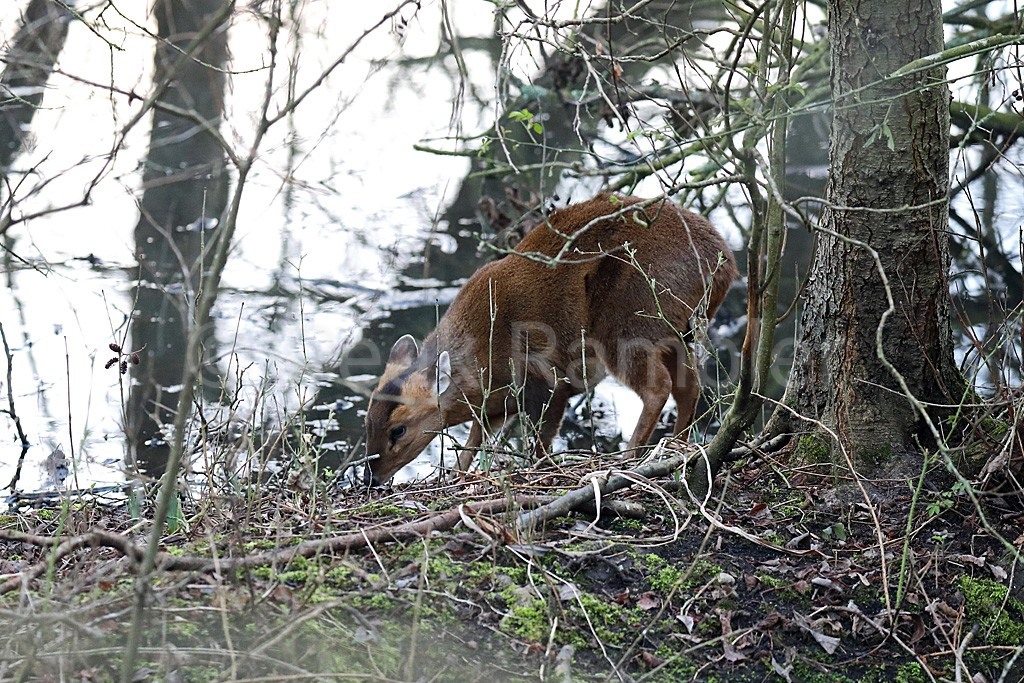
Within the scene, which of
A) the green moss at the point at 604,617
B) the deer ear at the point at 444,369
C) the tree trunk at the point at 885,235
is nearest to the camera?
the green moss at the point at 604,617

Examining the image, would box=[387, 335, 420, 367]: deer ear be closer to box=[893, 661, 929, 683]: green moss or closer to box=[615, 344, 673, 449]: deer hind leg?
box=[615, 344, 673, 449]: deer hind leg

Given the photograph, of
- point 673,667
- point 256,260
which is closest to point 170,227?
point 256,260

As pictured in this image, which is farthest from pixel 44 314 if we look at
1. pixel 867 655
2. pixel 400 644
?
pixel 867 655

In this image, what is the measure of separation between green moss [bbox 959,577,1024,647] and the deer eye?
3.64m

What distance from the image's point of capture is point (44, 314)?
382 inches

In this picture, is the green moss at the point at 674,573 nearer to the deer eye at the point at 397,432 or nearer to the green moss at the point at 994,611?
the green moss at the point at 994,611

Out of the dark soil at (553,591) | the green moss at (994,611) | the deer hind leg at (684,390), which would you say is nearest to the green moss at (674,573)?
the dark soil at (553,591)

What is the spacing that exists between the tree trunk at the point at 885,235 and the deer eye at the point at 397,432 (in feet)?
9.41

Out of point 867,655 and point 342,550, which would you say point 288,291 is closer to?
point 342,550

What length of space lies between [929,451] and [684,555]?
4.35 feet

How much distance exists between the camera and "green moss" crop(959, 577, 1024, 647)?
4.18m

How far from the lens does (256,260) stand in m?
11.1

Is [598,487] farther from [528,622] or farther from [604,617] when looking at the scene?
[528,622]

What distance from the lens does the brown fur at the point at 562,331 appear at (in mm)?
6707
